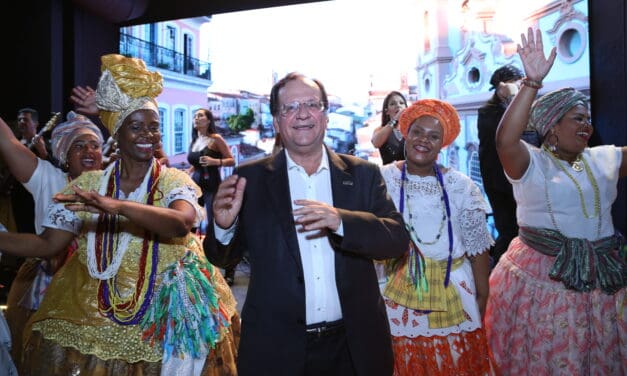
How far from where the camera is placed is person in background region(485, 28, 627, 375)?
9.57 ft

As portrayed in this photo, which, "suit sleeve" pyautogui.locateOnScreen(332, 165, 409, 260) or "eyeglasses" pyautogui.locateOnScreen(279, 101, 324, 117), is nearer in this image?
"suit sleeve" pyautogui.locateOnScreen(332, 165, 409, 260)

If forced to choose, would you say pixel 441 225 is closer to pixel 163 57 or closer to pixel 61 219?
pixel 61 219

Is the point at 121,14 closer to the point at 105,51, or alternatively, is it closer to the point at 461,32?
the point at 105,51

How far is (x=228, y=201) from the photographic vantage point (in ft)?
6.27

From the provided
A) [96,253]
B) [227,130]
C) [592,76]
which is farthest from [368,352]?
[227,130]

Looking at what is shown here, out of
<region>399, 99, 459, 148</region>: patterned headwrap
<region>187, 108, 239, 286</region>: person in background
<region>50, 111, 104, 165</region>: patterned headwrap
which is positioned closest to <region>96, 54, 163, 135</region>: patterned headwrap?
<region>50, 111, 104, 165</region>: patterned headwrap

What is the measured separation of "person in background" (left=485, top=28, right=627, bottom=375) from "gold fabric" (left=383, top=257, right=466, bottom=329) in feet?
1.38

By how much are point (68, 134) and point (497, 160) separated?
381cm

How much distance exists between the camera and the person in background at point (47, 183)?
10.3 ft

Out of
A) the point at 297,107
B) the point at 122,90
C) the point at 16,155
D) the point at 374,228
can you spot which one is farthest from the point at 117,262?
the point at 374,228

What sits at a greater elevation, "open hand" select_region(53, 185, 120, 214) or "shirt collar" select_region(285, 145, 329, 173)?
"shirt collar" select_region(285, 145, 329, 173)

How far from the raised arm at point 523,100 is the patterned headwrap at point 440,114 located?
0.36 meters

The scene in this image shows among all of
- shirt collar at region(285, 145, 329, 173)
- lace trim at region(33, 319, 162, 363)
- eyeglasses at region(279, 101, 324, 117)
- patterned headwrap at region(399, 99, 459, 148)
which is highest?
patterned headwrap at region(399, 99, 459, 148)

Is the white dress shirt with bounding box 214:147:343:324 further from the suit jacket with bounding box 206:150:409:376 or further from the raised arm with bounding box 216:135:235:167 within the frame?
the raised arm with bounding box 216:135:235:167
